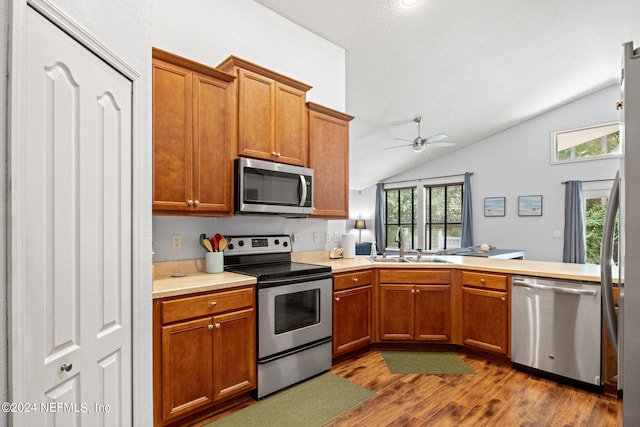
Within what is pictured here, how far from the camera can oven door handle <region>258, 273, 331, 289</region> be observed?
230cm

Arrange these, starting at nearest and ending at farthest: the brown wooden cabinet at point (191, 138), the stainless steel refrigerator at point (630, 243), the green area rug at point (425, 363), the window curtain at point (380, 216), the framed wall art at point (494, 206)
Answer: the stainless steel refrigerator at point (630, 243) < the brown wooden cabinet at point (191, 138) < the green area rug at point (425, 363) < the framed wall art at point (494, 206) < the window curtain at point (380, 216)

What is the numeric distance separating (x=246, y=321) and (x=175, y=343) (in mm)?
458

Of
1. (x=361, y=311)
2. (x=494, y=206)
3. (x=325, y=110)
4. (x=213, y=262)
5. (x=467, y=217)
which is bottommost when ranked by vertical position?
(x=361, y=311)

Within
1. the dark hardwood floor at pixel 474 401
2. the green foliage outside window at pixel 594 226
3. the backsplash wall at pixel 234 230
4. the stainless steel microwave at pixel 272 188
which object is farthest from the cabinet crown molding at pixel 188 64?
the green foliage outside window at pixel 594 226

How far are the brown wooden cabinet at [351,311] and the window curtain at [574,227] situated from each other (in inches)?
203

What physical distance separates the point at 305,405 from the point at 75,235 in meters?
1.81

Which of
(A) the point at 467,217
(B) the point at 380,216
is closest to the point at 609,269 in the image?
(A) the point at 467,217

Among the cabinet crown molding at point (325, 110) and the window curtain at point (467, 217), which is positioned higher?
the cabinet crown molding at point (325, 110)

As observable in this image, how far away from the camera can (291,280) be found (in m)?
2.44

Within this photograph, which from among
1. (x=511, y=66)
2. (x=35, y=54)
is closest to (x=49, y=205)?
(x=35, y=54)

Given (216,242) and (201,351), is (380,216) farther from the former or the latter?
(201,351)

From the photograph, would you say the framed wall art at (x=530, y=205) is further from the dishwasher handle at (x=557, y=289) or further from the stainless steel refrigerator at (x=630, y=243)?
the stainless steel refrigerator at (x=630, y=243)

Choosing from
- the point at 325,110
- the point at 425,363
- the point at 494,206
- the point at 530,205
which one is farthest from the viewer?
the point at 494,206

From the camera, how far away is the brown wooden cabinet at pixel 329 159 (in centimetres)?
310
